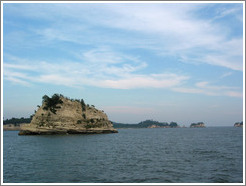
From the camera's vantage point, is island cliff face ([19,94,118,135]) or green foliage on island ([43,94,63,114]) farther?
green foliage on island ([43,94,63,114])

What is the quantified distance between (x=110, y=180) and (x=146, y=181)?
10.5ft

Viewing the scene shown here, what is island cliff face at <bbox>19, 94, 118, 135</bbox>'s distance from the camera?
93.6 metres

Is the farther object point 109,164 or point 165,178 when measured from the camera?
point 109,164

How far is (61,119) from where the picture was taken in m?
96.4

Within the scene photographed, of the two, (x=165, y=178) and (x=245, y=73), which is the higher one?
(x=245, y=73)

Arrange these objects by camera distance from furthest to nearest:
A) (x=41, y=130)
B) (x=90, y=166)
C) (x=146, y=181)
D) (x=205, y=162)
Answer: (x=41, y=130), (x=205, y=162), (x=90, y=166), (x=146, y=181)

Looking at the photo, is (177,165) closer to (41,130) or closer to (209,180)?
(209,180)

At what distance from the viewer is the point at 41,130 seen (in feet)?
302

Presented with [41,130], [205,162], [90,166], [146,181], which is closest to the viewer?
[146,181]

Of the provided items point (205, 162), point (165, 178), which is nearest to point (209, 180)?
point (165, 178)

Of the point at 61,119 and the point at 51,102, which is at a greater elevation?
the point at 51,102

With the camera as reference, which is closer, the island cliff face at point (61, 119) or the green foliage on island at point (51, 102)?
the island cliff face at point (61, 119)

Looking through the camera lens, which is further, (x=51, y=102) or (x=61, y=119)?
(x=51, y=102)

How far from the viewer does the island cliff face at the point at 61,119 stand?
93.6m
